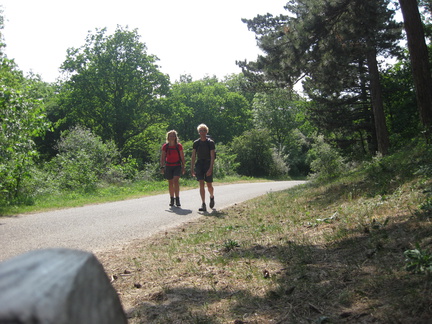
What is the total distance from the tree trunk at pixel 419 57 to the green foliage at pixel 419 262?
698 cm

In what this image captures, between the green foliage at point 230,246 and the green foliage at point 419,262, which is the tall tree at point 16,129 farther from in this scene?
the green foliage at point 419,262

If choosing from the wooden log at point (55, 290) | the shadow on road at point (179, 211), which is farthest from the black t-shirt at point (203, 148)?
the wooden log at point (55, 290)

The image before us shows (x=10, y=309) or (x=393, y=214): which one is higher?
(x=10, y=309)

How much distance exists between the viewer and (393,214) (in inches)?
210

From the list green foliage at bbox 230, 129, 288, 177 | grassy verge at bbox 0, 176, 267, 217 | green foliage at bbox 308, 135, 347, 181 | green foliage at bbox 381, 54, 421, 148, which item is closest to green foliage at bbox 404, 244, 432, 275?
grassy verge at bbox 0, 176, 267, 217

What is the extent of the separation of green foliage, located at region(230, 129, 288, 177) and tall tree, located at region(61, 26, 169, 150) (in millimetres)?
11836

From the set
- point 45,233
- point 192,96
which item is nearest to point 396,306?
point 45,233

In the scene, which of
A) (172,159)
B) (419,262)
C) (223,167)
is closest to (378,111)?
(172,159)

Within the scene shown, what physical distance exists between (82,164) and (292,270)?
1557 centimetres

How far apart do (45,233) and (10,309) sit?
705 centimetres

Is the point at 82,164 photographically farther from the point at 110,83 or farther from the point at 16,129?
the point at 110,83

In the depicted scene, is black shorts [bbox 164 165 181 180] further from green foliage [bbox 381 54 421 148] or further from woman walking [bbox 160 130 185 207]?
green foliage [bbox 381 54 421 148]

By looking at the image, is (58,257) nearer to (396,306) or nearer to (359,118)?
(396,306)

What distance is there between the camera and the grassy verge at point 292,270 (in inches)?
113
